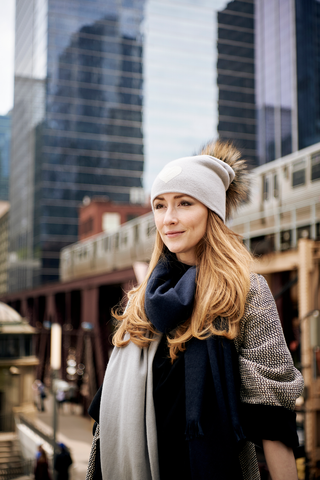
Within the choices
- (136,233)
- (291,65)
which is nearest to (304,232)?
(291,65)

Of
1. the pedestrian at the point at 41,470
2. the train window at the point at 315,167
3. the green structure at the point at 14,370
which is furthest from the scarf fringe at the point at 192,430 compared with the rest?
the green structure at the point at 14,370

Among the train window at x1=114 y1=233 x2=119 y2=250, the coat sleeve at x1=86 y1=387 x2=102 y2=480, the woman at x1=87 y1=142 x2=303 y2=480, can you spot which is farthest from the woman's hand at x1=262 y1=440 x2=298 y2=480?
the train window at x1=114 y1=233 x2=119 y2=250

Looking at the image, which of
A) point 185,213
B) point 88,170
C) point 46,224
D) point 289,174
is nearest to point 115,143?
point 88,170

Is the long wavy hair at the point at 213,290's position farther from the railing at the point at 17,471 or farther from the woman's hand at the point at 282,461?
the railing at the point at 17,471

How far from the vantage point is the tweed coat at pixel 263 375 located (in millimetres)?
1649

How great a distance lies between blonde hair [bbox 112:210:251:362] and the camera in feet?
5.83

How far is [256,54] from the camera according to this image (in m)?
7.28

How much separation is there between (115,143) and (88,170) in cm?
539

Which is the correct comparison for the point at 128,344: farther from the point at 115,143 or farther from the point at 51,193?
the point at 115,143

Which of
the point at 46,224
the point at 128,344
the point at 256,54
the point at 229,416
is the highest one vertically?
the point at 46,224

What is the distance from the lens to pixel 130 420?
1793 mm

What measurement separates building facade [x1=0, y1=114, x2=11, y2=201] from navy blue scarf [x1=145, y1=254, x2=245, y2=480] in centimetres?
6909

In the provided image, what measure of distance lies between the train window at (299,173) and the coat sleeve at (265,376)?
304 inches

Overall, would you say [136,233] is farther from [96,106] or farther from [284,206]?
[96,106]
